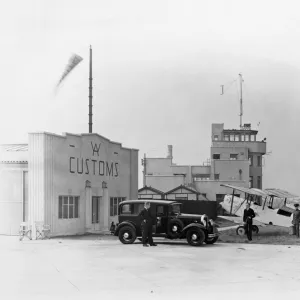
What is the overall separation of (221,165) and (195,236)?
38.9 m

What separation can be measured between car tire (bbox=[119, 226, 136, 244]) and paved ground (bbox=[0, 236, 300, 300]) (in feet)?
1.57

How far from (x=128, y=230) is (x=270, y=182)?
24.7 m

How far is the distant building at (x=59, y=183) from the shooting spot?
20688 millimetres

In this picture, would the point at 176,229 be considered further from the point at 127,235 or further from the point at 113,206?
the point at 113,206

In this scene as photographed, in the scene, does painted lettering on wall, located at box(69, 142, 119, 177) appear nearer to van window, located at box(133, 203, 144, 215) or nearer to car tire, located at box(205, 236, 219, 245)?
van window, located at box(133, 203, 144, 215)

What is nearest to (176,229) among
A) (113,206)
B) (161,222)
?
(161,222)

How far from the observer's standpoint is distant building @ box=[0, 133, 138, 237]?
20688mm

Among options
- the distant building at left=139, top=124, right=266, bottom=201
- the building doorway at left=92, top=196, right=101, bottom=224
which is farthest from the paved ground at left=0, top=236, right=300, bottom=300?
the distant building at left=139, top=124, right=266, bottom=201

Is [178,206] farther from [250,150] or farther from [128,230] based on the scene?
[250,150]

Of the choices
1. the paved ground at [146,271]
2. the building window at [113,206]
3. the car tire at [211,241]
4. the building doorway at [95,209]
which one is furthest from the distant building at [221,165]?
the paved ground at [146,271]

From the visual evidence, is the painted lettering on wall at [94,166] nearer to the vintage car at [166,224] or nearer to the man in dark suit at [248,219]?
the vintage car at [166,224]

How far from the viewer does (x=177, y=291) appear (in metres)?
10.4

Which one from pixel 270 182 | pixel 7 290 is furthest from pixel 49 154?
pixel 270 182

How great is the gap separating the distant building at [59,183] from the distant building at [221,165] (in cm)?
2593
